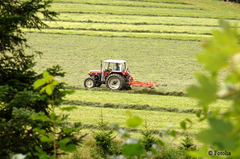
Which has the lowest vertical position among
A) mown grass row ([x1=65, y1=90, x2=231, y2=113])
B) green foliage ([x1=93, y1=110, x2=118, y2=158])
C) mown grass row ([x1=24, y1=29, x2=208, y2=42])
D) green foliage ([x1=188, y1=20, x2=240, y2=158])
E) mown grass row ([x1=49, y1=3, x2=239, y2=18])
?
Answer: green foliage ([x1=93, y1=110, x2=118, y2=158])

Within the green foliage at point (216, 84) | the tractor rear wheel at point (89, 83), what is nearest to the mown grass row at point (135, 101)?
the tractor rear wheel at point (89, 83)

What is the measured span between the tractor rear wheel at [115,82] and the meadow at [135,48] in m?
0.40

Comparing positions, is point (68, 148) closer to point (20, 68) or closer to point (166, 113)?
point (20, 68)

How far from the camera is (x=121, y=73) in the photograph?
14.2m

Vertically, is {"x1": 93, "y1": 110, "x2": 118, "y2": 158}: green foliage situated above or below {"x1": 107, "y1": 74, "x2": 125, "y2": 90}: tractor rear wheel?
below

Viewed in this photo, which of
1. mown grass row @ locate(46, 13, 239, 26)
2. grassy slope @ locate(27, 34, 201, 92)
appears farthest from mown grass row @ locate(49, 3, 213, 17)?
grassy slope @ locate(27, 34, 201, 92)

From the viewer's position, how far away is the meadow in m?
12.0

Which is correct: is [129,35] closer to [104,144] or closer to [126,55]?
[126,55]

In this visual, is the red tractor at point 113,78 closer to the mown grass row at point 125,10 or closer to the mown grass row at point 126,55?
the mown grass row at point 126,55

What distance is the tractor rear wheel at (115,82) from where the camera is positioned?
46.2 ft

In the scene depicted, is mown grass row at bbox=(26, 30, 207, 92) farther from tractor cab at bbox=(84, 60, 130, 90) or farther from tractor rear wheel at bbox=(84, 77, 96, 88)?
tractor cab at bbox=(84, 60, 130, 90)

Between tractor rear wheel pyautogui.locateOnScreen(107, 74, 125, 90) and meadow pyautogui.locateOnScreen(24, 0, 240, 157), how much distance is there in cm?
40

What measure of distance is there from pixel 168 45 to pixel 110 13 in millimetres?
13094

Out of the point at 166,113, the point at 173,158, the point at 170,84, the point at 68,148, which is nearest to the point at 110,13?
the point at 170,84
